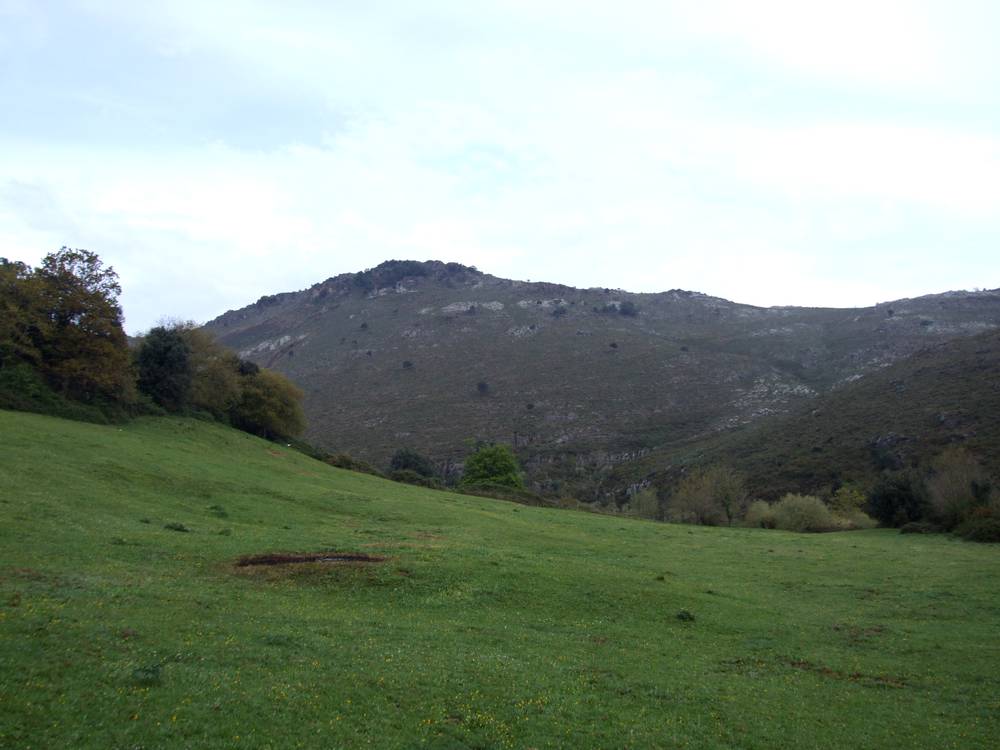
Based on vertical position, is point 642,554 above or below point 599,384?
below

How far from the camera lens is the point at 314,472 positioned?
54.5 m

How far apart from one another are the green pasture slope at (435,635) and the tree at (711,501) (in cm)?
3076

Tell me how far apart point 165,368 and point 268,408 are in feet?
41.8

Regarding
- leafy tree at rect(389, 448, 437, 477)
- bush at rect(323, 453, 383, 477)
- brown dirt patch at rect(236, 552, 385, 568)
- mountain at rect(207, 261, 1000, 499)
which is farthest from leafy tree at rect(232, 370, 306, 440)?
brown dirt patch at rect(236, 552, 385, 568)

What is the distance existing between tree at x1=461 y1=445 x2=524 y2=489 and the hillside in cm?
2378

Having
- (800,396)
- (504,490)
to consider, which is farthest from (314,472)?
(800,396)

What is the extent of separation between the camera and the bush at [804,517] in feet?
192

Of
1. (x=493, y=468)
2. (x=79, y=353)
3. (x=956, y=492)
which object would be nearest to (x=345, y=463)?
(x=493, y=468)

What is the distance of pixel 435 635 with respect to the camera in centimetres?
1736

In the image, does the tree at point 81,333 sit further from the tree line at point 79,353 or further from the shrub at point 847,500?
the shrub at point 847,500

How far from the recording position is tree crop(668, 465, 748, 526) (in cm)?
6756

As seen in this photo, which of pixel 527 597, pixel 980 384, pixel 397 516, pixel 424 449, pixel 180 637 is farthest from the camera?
pixel 424 449

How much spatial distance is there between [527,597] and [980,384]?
8398 centimetres

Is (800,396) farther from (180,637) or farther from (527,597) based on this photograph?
(180,637)
